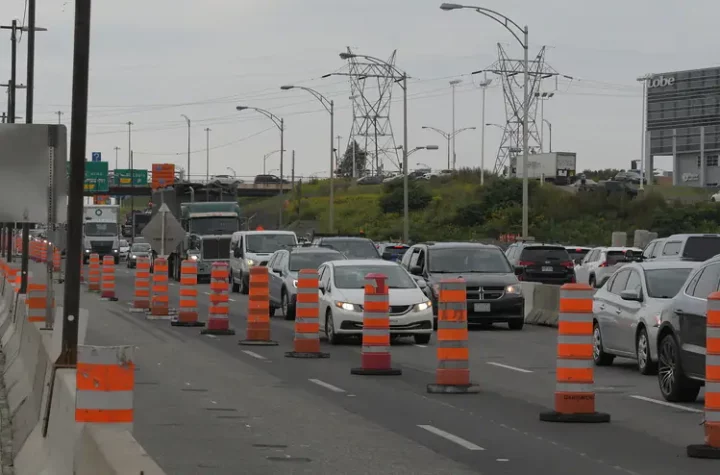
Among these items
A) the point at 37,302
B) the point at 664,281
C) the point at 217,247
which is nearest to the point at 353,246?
the point at 217,247

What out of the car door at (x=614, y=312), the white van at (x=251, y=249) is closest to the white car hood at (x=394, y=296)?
the car door at (x=614, y=312)

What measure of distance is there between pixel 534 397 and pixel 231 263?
33550mm

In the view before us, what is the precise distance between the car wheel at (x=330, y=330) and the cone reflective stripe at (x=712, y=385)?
13643mm

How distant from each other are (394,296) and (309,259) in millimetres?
9012

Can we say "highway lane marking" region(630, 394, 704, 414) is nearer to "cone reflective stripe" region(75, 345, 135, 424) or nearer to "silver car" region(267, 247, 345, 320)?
"cone reflective stripe" region(75, 345, 135, 424)

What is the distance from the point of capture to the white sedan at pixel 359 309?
24609 millimetres

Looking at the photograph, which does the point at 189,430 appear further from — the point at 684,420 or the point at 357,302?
the point at 357,302

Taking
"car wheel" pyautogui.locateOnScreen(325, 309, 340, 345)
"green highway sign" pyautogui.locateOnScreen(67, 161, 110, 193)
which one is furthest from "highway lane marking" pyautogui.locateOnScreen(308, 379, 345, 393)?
"green highway sign" pyautogui.locateOnScreen(67, 161, 110, 193)

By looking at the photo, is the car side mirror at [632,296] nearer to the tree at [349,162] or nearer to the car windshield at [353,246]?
the car windshield at [353,246]

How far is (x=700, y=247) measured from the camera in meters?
33.3

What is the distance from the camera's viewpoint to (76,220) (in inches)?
570

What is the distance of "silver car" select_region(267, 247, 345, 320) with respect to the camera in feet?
105

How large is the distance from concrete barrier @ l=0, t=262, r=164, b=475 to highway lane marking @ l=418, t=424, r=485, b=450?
Answer: 3558 mm

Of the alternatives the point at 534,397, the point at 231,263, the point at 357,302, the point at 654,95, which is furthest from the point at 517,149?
the point at 534,397
